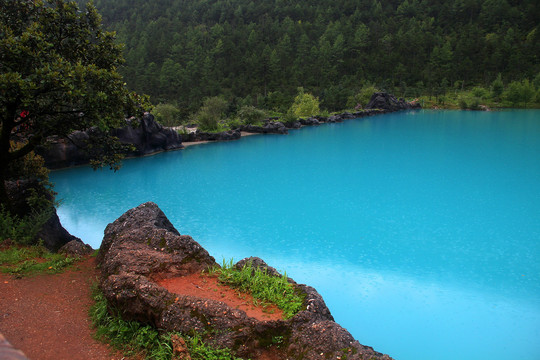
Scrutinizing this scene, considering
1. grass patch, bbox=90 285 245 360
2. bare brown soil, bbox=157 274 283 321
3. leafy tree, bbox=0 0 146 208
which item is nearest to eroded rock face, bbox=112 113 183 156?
leafy tree, bbox=0 0 146 208

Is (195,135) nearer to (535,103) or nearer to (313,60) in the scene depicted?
(313,60)

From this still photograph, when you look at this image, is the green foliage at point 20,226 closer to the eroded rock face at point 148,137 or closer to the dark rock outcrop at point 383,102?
the eroded rock face at point 148,137

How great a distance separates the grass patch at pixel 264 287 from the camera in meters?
4.84

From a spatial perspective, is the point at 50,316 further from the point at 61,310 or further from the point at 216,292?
the point at 216,292

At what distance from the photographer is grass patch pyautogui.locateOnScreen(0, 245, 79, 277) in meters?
5.95

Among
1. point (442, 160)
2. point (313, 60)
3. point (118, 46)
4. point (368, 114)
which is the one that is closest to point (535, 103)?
point (368, 114)

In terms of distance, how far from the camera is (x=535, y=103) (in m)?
58.5

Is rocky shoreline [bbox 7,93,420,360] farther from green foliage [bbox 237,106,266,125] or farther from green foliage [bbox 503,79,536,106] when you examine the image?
green foliage [bbox 503,79,536,106]

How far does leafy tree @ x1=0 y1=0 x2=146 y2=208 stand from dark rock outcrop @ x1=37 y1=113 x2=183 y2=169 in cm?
1267

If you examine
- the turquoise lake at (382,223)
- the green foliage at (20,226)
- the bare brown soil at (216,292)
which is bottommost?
the turquoise lake at (382,223)

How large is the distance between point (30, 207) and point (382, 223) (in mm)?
11325

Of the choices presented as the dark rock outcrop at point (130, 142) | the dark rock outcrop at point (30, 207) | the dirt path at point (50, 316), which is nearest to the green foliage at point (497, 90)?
the dark rock outcrop at point (130, 142)

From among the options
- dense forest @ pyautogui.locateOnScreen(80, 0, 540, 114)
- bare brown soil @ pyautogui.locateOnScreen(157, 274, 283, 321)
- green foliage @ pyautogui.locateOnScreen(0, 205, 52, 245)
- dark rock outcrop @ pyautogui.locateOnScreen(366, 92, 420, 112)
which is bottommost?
bare brown soil @ pyautogui.locateOnScreen(157, 274, 283, 321)

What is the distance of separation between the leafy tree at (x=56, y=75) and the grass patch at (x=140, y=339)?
398 cm
